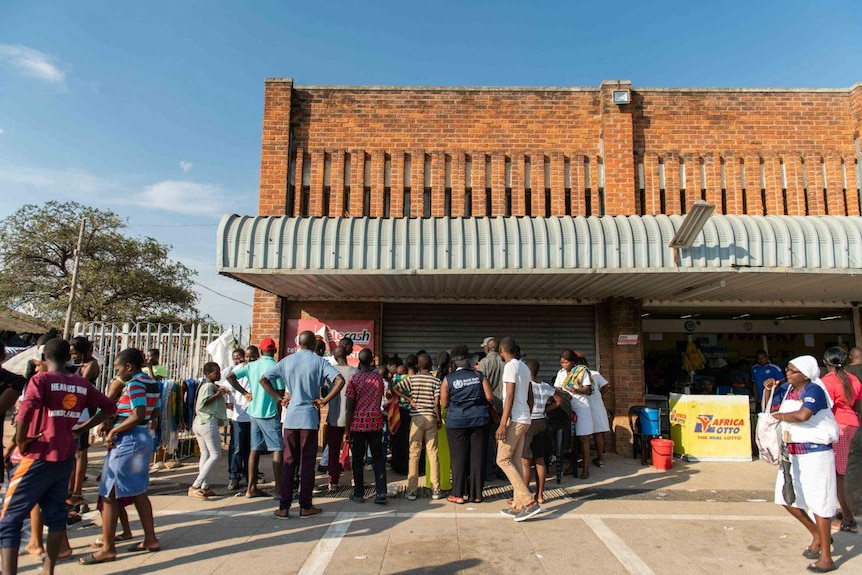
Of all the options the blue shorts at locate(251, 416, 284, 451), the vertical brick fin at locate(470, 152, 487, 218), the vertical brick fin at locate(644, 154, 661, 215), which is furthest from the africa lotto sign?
the blue shorts at locate(251, 416, 284, 451)

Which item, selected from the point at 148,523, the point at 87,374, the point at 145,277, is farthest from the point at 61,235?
the point at 148,523

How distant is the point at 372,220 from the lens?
26.2ft

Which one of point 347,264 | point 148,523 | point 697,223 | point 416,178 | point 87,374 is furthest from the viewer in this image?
point 416,178

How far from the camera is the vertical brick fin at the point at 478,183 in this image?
1035 centimetres

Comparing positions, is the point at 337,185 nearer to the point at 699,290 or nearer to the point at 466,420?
the point at 466,420

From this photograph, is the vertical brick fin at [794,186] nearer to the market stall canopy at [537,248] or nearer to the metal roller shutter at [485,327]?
the market stall canopy at [537,248]

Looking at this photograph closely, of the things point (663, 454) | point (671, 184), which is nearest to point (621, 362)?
point (663, 454)

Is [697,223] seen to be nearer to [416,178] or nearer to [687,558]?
[687,558]

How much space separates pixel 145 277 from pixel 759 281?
2391 cm

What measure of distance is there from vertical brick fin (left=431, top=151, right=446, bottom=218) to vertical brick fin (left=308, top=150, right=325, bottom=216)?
207cm

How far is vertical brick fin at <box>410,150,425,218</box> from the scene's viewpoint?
34.1 ft

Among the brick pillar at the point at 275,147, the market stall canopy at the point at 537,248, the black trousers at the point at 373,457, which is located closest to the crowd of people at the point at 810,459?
the market stall canopy at the point at 537,248

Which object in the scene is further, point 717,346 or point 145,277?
point 145,277

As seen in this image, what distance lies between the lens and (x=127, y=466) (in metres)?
4.69
